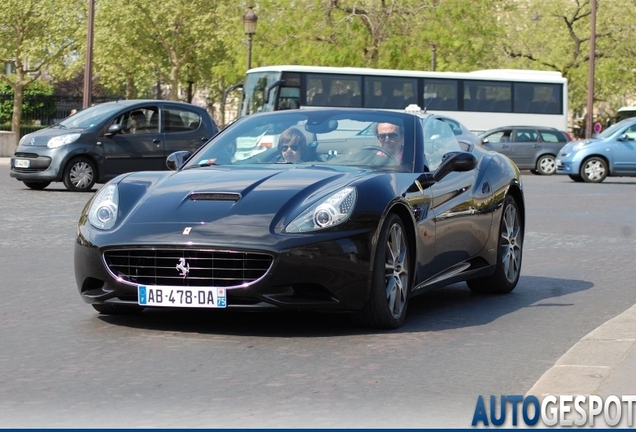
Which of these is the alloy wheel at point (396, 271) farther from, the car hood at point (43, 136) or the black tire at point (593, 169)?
the black tire at point (593, 169)

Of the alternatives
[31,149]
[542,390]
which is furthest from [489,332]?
[31,149]

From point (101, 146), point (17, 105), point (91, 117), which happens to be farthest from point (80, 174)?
point (17, 105)

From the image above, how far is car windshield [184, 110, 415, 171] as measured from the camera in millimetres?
8781

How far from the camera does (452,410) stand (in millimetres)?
5691

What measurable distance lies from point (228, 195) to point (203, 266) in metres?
0.53

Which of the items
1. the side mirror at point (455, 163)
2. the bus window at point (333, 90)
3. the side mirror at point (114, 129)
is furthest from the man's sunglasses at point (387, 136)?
the bus window at point (333, 90)

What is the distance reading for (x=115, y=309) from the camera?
27.3 feet

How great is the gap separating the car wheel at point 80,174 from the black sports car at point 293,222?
46.8 feet

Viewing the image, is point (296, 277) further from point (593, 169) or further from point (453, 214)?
point (593, 169)

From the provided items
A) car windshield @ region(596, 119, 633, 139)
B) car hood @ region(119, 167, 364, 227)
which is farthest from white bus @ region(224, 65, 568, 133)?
car hood @ region(119, 167, 364, 227)

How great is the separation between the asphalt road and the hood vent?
756 millimetres

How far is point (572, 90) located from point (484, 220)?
73259 mm

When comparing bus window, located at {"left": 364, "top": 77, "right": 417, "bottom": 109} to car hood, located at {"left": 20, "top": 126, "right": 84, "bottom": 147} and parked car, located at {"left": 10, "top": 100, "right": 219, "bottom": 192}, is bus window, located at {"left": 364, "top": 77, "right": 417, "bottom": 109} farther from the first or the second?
car hood, located at {"left": 20, "top": 126, "right": 84, "bottom": 147}

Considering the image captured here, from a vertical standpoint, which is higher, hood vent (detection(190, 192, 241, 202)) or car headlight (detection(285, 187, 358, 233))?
hood vent (detection(190, 192, 241, 202))
